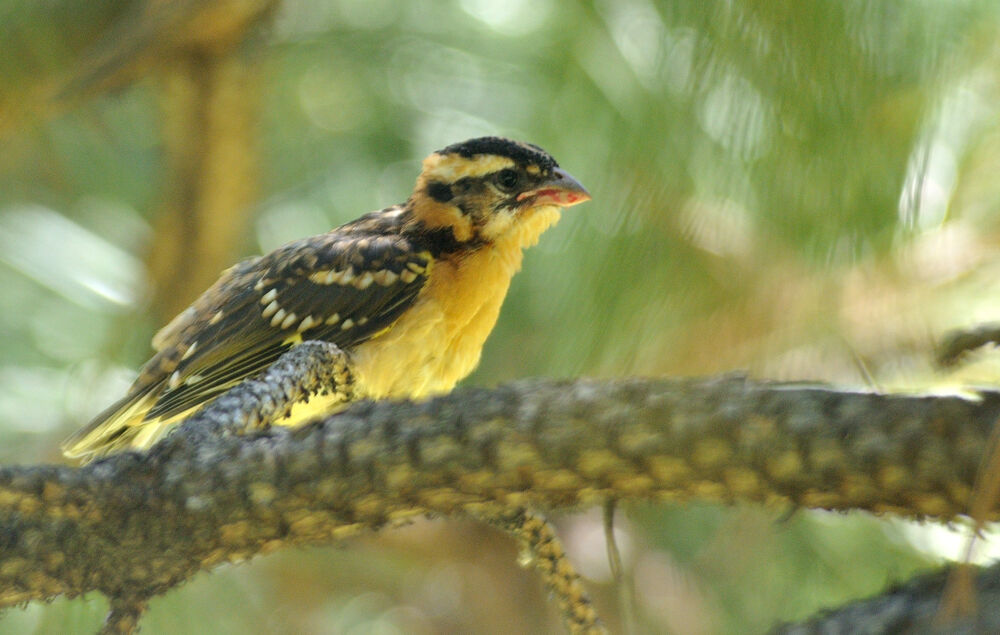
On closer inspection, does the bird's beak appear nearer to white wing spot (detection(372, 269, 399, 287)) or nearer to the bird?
the bird

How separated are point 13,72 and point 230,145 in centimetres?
71

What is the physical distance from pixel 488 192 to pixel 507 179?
0.26 ft

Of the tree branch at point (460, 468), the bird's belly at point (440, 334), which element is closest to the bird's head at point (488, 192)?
the bird's belly at point (440, 334)

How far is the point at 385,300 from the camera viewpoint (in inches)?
112

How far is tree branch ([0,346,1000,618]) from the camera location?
3.41ft

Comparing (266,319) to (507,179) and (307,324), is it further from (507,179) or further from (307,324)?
(507,179)

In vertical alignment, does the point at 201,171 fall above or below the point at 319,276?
above

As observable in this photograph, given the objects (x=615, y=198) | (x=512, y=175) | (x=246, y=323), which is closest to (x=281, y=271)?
(x=246, y=323)

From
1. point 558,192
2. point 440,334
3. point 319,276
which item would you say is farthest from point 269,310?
point 558,192

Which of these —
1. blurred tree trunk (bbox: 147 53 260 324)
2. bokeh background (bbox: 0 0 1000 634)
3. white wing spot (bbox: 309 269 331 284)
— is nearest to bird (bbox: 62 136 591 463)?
white wing spot (bbox: 309 269 331 284)

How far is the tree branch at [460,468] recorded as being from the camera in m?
1.04

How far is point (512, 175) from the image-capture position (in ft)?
9.64

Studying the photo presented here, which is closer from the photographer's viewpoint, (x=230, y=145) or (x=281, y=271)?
(x=281, y=271)

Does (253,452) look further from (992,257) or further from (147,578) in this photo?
(992,257)
